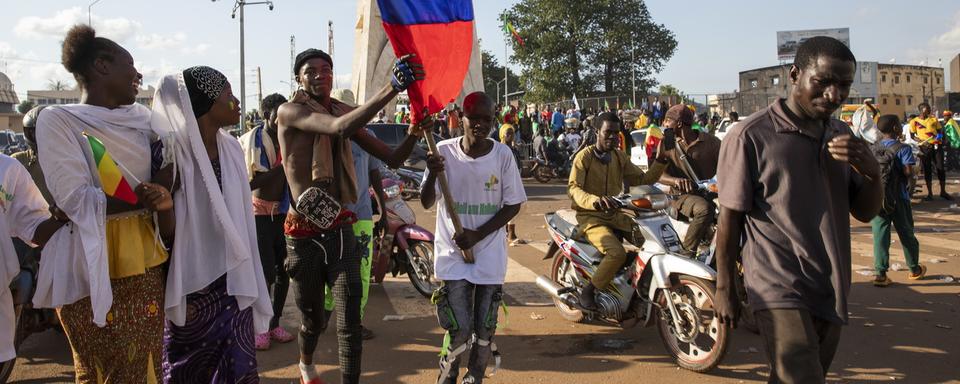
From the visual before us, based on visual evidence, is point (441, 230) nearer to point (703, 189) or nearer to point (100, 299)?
point (100, 299)

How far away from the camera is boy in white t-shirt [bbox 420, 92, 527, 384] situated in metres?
4.14

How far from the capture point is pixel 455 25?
390 centimetres

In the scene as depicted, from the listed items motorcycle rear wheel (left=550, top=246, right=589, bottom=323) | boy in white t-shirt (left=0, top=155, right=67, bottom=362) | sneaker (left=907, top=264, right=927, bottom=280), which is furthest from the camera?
sneaker (left=907, top=264, right=927, bottom=280)

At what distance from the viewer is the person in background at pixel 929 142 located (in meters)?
15.2

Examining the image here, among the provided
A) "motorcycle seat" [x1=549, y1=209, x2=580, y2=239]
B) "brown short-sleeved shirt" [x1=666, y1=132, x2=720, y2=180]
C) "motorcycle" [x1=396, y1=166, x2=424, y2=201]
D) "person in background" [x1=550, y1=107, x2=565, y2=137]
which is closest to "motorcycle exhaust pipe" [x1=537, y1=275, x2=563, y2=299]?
"motorcycle seat" [x1=549, y1=209, x2=580, y2=239]

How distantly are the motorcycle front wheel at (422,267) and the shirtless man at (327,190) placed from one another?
274cm

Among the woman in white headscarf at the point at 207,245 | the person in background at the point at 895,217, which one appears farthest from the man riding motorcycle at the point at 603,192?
the person in background at the point at 895,217

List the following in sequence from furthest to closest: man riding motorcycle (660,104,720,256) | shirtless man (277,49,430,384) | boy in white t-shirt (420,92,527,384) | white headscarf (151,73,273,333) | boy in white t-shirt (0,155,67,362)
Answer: man riding motorcycle (660,104,720,256)
boy in white t-shirt (420,92,527,384)
shirtless man (277,49,430,384)
boy in white t-shirt (0,155,67,362)
white headscarf (151,73,273,333)

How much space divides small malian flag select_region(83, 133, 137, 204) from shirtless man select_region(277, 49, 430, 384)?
109cm

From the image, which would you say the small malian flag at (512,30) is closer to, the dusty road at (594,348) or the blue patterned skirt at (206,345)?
the dusty road at (594,348)

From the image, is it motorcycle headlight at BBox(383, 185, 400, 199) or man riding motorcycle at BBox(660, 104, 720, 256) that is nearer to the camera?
man riding motorcycle at BBox(660, 104, 720, 256)

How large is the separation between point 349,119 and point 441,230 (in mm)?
1036

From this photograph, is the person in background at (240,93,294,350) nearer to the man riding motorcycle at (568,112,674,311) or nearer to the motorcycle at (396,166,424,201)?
the man riding motorcycle at (568,112,674,311)

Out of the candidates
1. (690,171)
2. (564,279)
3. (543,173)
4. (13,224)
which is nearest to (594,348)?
(564,279)
